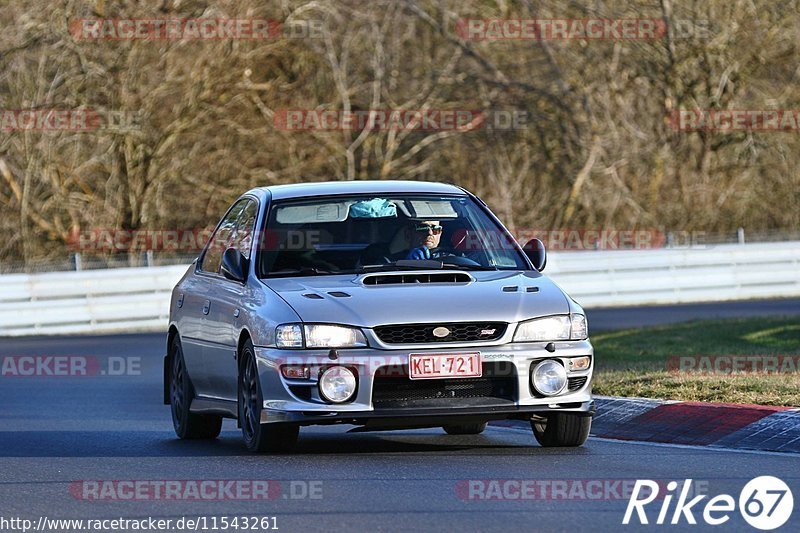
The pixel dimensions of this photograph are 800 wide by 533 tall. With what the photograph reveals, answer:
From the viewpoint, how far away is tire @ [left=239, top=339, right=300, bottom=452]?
9867 mm

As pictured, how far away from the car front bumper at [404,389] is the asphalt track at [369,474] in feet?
0.91

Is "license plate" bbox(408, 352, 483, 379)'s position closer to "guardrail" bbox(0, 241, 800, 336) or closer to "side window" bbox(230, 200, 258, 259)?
"side window" bbox(230, 200, 258, 259)

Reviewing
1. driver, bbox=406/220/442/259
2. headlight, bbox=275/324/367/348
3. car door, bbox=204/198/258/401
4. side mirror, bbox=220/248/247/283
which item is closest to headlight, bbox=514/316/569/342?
headlight, bbox=275/324/367/348

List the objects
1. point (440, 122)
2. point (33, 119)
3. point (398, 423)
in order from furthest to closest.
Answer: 1. point (440, 122)
2. point (33, 119)
3. point (398, 423)

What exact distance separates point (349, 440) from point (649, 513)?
4.15 m

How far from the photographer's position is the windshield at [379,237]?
34.6 ft

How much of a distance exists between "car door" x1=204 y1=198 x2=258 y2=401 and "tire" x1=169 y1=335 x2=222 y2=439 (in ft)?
1.87

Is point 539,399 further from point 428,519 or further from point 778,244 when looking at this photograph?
point 778,244

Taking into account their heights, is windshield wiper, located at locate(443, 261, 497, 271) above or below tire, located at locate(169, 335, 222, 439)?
above

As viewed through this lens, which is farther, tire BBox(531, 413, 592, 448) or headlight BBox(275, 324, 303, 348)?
tire BBox(531, 413, 592, 448)

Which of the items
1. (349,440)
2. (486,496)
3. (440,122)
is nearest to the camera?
(486,496)

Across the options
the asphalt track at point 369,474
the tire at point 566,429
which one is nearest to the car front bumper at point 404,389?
the asphalt track at point 369,474

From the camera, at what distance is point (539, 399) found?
31.6 ft

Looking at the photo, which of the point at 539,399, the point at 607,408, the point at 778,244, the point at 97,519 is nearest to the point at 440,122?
the point at 778,244
